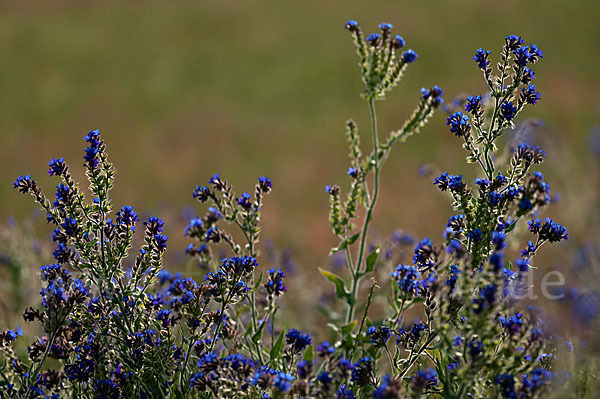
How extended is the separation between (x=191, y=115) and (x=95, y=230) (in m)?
11.4

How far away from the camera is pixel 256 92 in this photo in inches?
550

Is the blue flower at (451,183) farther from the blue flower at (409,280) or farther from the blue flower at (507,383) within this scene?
the blue flower at (507,383)

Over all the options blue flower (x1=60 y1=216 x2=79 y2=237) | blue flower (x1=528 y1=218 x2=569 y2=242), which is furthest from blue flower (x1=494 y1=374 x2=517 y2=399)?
blue flower (x1=60 y1=216 x2=79 y2=237)

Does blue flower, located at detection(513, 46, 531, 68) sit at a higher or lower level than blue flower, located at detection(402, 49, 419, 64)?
lower

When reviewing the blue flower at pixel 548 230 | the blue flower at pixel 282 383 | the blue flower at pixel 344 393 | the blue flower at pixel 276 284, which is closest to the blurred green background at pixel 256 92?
the blue flower at pixel 276 284

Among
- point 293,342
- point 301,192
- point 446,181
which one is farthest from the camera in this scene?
point 301,192

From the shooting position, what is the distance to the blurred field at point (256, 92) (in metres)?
9.97

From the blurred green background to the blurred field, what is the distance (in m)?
0.05

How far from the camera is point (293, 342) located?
186 cm

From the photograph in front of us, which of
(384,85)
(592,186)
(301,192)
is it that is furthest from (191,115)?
(384,85)

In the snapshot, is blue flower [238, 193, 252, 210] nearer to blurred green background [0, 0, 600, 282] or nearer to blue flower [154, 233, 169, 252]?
blue flower [154, 233, 169, 252]

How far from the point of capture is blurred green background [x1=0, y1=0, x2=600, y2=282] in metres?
9.97

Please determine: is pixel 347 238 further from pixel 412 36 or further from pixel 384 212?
pixel 412 36

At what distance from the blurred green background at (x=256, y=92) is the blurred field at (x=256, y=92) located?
46mm
